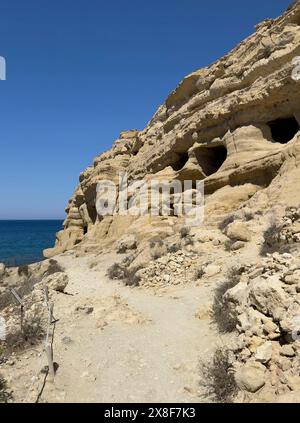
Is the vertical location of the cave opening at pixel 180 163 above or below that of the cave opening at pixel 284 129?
below

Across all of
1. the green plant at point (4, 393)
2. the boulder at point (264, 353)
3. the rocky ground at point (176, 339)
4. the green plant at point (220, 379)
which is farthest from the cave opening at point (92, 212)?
the boulder at point (264, 353)

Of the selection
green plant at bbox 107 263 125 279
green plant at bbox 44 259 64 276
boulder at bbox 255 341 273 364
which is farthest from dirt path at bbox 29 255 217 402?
green plant at bbox 44 259 64 276

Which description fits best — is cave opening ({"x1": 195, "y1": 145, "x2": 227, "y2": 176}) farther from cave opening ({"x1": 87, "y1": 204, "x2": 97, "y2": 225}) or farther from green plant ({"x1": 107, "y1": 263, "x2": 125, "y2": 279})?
cave opening ({"x1": 87, "y1": 204, "x2": 97, "y2": 225})

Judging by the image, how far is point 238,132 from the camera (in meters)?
18.4

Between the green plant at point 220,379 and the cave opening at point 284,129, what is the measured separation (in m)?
16.0

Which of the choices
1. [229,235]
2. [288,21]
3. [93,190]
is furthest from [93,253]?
[288,21]

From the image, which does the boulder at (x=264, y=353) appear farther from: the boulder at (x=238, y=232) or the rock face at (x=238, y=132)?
the rock face at (x=238, y=132)

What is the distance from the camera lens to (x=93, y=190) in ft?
106

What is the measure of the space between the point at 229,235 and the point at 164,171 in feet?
38.3

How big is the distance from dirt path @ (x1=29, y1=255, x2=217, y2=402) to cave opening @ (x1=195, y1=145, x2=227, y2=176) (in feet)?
40.1

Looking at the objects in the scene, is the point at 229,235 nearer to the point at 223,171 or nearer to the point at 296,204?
the point at 296,204

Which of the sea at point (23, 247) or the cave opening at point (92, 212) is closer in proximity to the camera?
the sea at point (23, 247)

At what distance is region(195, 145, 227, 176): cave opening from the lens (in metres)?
21.5

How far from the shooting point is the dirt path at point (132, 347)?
5285 millimetres
